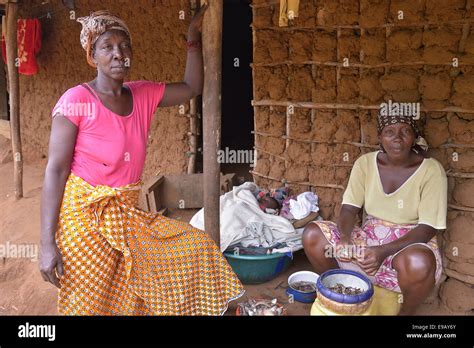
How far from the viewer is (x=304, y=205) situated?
12.5ft

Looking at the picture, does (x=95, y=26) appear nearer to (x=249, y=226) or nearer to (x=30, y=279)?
(x=249, y=226)

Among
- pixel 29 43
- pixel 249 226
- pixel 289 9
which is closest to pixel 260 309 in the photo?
pixel 249 226

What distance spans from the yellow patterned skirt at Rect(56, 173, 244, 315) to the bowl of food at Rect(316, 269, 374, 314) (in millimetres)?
500

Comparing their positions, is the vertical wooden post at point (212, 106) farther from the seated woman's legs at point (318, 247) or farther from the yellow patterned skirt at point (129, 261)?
the seated woman's legs at point (318, 247)

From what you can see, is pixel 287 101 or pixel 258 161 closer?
pixel 287 101

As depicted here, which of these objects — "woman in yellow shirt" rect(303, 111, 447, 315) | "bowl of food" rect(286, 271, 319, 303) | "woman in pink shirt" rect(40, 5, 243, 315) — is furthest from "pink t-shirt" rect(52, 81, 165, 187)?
"bowl of food" rect(286, 271, 319, 303)

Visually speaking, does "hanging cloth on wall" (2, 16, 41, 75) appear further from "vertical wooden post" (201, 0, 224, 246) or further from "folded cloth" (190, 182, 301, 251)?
"vertical wooden post" (201, 0, 224, 246)

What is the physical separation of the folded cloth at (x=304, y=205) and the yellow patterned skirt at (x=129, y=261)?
136 centimetres

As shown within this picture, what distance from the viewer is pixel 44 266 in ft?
6.49

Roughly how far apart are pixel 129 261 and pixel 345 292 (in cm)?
124

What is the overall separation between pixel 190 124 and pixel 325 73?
7.52 ft

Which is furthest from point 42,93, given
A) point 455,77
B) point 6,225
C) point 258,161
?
point 455,77
